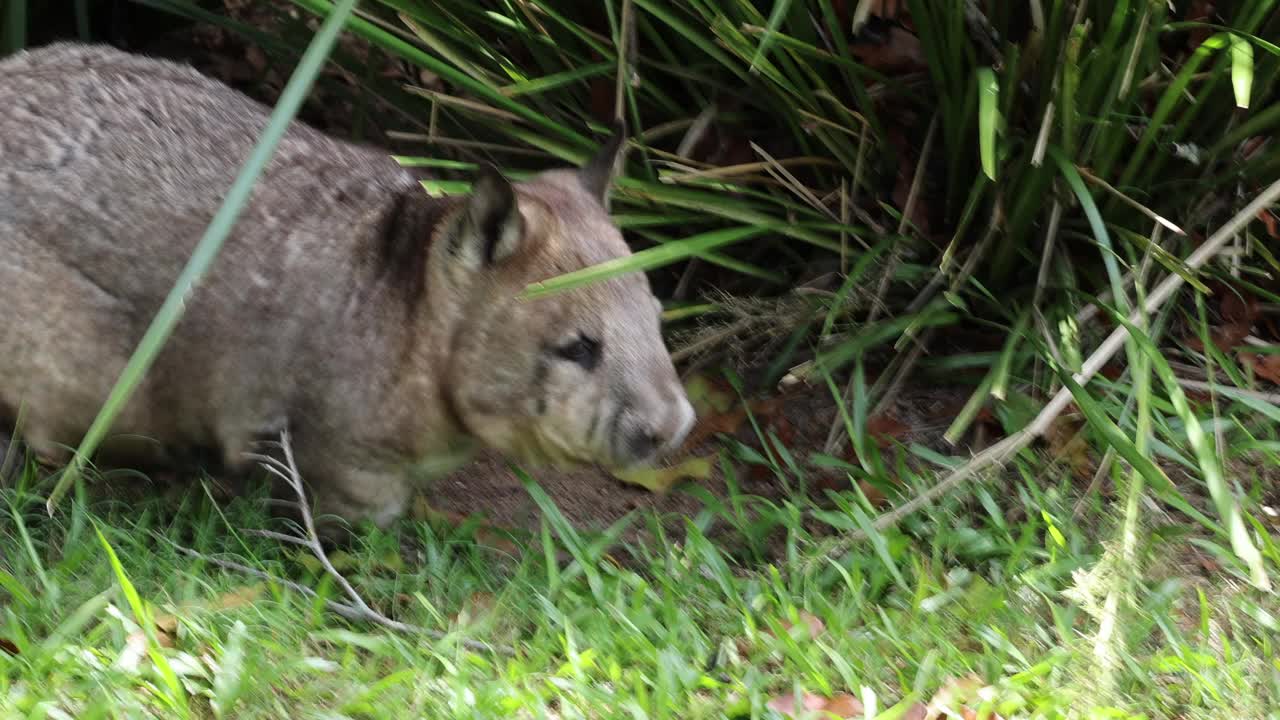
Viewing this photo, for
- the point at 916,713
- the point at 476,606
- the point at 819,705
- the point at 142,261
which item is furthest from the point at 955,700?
the point at 142,261

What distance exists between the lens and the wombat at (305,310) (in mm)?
2893

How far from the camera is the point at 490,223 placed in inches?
113

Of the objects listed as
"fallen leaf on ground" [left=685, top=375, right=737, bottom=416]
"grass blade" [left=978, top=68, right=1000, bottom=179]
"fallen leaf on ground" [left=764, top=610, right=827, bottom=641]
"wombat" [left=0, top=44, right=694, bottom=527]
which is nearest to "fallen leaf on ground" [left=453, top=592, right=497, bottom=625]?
"wombat" [left=0, top=44, right=694, bottom=527]

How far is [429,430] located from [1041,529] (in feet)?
4.50

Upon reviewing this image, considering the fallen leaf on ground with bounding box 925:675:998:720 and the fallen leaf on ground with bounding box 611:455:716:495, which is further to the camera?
the fallen leaf on ground with bounding box 611:455:716:495

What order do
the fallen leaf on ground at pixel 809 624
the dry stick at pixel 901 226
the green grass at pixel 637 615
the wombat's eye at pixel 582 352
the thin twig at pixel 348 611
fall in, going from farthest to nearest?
the dry stick at pixel 901 226, the wombat's eye at pixel 582 352, the fallen leaf on ground at pixel 809 624, the thin twig at pixel 348 611, the green grass at pixel 637 615

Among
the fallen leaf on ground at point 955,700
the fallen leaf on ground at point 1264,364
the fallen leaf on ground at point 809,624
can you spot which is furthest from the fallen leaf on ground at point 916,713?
the fallen leaf on ground at point 1264,364

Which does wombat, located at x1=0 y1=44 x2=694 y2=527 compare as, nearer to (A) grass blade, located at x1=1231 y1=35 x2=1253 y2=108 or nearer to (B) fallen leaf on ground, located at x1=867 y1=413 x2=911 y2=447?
(B) fallen leaf on ground, located at x1=867 y1=413 x2=911 y2=447

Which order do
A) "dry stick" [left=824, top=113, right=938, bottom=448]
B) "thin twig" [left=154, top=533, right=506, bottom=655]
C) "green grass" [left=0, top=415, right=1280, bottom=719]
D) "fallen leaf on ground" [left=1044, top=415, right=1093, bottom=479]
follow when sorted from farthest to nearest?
1. "dry stick" [left=824, top=113, right=938, bottom=448]
2. "fallen leaf on ground" [left=1044, top=415, right=1093, bottom=479]
3. "thin twig" [left=154, top=533, right=506, bottom=655]
4. "green grass" [left=0, top=415, right=1280, bottom=719]

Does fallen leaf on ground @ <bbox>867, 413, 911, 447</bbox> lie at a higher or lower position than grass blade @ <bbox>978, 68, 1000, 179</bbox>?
lower

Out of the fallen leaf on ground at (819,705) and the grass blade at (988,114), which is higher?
the grass blade at (988,114)

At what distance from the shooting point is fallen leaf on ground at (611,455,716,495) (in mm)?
3529

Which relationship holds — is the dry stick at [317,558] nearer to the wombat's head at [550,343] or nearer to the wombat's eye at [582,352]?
the wombat's head at [550,343]

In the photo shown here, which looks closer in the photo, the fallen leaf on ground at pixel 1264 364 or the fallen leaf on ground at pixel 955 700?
the fallen leaf on ground at pixel 955 700
